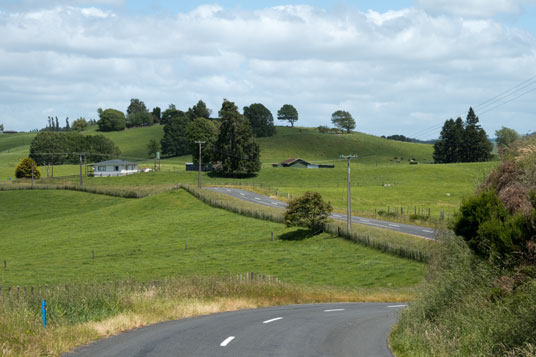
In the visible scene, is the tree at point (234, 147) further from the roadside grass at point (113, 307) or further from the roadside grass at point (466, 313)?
the roadside grass at point (466, 313)

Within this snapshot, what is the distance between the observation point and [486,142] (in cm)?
16875

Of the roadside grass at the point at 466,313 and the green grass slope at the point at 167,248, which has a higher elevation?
the roadside grass at the point at 466,313

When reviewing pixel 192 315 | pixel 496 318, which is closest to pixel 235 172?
pixel 192 315

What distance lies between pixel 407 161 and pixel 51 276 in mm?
157259

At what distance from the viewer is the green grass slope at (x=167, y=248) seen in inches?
2041

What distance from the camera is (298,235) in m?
68.5

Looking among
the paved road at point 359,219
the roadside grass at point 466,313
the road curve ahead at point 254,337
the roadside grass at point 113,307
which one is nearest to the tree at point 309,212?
the paved road at point 359,219

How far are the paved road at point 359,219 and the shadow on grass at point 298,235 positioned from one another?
715cm

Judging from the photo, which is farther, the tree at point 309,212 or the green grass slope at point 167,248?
the tree at point 309,212

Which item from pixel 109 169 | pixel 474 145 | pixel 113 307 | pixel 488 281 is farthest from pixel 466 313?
pixel 474 145

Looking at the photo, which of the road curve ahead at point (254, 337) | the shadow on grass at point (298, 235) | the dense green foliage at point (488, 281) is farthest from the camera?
the shadow on grass at point (298, 235)

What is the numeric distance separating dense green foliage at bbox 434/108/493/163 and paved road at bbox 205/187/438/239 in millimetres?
79608

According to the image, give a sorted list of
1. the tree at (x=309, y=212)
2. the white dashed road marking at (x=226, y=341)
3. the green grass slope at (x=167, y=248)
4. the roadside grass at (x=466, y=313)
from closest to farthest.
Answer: the roadside grass at (x=466, y=313), the white dashed road marking at (x=226, y=341), the green grass slope at (x=167, y=248), the tree at (x=309, y=212)

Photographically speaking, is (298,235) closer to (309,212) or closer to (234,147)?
(309,212)
